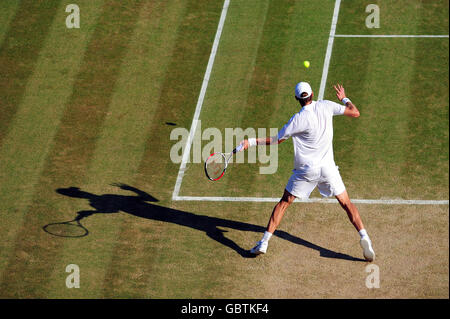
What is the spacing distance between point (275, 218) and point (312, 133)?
1468 mm

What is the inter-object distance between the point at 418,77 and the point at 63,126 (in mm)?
7215

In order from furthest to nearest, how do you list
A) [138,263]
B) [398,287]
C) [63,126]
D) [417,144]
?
1. [63,126]
2. [417,144]
3. [138,263]
4. [398,287]

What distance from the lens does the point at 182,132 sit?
14.4m

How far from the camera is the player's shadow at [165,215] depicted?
38.8 ft

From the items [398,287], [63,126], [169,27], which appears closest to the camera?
[398,287]

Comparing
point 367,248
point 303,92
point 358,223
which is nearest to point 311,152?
point 303,92

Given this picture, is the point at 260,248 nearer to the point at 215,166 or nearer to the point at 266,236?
the point at 266,236

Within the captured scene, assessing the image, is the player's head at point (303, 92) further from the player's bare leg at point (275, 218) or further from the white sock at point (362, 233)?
the white sock at point (362, 233)

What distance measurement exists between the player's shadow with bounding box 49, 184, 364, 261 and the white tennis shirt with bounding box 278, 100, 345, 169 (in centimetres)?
149

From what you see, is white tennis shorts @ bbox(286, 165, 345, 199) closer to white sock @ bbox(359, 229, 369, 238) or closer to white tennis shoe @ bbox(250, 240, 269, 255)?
white sock @ bbox(359, 229, 369, 238)

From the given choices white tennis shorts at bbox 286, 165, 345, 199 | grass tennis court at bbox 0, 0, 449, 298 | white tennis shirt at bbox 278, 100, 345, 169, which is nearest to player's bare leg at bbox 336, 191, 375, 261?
white tennis shorts at bbox 286, 165, 345, 199

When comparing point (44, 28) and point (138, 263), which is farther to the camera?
point (44, 28)
